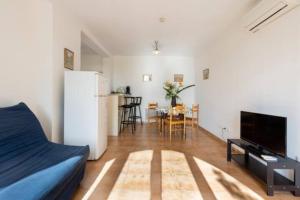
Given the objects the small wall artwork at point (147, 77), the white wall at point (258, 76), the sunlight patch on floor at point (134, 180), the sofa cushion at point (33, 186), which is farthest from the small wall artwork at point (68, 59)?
the small wall artwork at point (147, 77)

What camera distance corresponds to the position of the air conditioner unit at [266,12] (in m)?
2.19

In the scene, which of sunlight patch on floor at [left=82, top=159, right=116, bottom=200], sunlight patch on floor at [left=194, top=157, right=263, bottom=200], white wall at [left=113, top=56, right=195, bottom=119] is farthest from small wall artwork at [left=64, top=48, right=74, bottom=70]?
white wall at [left=113, top=56, right=195, bottom=119]

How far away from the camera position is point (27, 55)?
2.63 m

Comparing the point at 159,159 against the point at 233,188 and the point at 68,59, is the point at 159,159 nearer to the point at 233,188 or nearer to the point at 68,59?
the point at 233,188

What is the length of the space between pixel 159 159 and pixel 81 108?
1564mm

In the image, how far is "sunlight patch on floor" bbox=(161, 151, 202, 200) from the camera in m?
2.02

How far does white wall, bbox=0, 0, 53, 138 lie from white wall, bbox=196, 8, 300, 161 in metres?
3.24

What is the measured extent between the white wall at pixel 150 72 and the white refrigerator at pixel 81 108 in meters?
4.15

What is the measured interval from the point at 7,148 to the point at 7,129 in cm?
19

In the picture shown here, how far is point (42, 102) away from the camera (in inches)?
111

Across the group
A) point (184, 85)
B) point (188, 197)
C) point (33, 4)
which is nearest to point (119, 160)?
point (188, 197)

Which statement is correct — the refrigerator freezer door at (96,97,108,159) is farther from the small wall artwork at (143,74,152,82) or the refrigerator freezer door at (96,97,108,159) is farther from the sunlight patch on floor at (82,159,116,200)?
the small wall artwork at (143,74,152,82)

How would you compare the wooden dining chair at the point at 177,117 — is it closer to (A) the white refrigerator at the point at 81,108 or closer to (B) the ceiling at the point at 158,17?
(B) the ceiling at the point at 158,17

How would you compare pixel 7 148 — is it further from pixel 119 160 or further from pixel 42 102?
pixel 119 160
